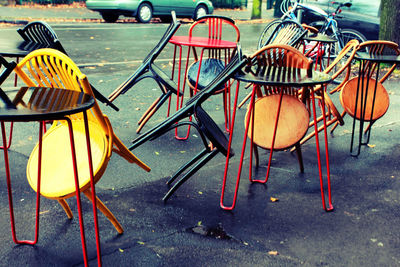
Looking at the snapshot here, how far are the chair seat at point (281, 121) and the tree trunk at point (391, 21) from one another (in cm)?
593

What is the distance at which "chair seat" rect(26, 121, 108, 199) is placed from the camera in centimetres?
280

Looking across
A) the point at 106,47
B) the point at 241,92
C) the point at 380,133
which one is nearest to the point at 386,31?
the point at 241,92

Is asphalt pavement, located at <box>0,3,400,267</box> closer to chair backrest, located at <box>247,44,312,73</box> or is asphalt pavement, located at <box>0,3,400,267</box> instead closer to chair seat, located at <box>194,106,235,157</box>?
chair seat, located at <box>194,106,235,157</box>

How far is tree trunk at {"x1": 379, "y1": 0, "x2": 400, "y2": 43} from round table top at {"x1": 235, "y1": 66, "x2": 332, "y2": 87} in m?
6.11

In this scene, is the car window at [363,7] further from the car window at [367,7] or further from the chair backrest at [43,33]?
the chair backrest at [43,33]

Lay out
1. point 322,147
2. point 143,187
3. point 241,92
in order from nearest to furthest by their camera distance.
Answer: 1. point 143,187
2. point 322,147
3. point 241,92

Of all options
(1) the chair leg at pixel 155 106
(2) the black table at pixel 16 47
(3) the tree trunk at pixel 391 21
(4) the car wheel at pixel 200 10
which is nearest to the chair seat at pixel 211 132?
(1) the chair leg at pixel 155 106

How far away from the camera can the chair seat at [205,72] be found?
5367 mm

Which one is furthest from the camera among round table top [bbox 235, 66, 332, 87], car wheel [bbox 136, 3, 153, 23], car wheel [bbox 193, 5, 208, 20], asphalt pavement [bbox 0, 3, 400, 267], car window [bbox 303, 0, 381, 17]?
car wheel [bbox 193, 5, 208, 20]

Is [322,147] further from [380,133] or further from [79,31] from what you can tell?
[79,31]

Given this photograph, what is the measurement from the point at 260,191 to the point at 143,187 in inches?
37.8

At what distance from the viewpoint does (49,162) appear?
3076 mm

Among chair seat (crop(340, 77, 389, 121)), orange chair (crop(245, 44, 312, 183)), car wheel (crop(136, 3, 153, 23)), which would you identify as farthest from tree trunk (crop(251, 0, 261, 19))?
orange chair (crop(245, 44, 312, 183))

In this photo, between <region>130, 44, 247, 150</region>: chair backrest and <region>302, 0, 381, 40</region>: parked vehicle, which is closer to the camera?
<region>130, 44, 247, 150</region>: chair backrest
